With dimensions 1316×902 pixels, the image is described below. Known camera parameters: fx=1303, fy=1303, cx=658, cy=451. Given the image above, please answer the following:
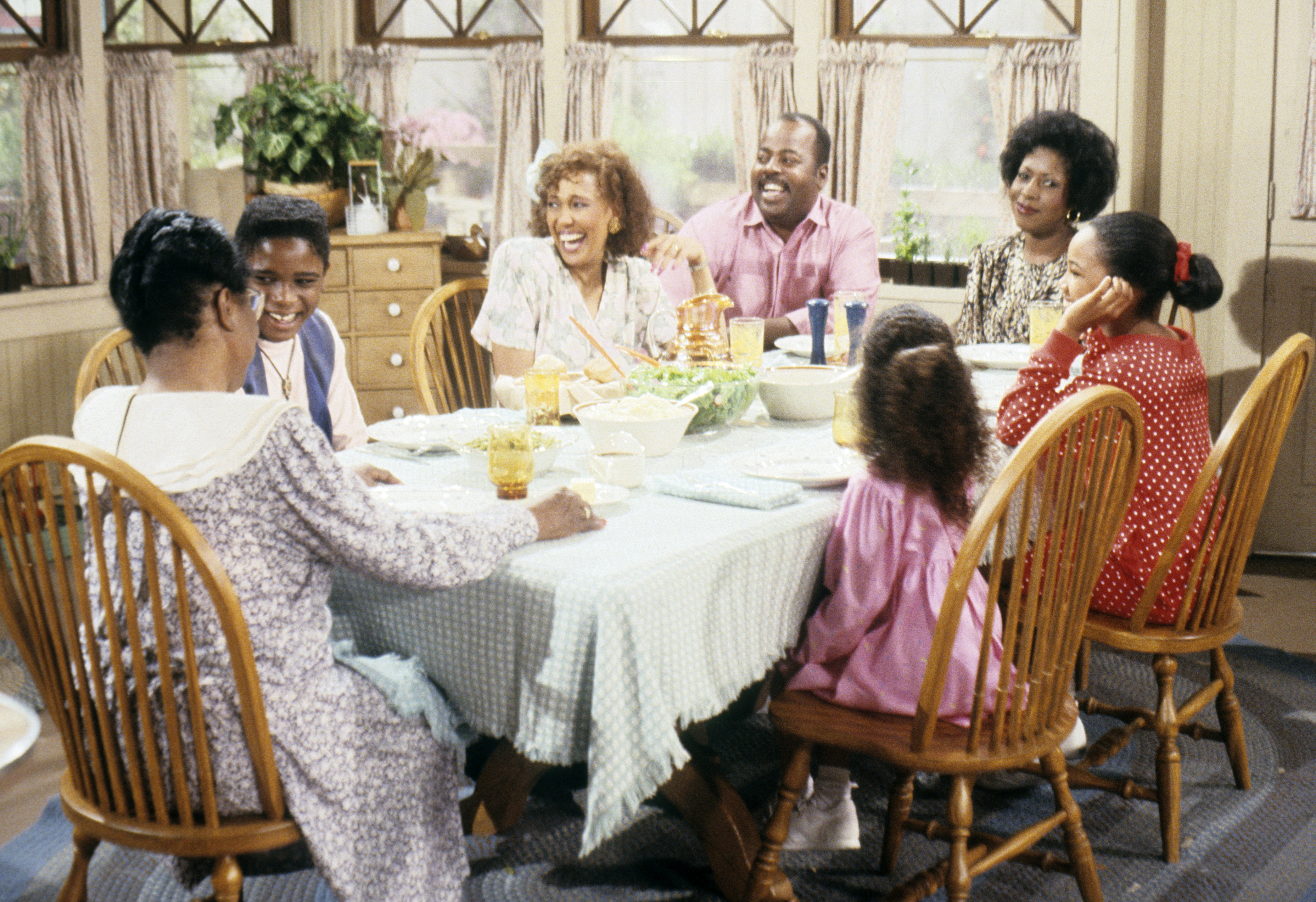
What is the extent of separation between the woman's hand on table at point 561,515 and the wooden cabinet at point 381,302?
2.96 m

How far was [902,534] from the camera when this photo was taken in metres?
1.87

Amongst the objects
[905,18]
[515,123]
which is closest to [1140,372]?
[905,18]

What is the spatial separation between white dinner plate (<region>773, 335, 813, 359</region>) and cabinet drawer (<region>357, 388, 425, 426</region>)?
198 centimetres

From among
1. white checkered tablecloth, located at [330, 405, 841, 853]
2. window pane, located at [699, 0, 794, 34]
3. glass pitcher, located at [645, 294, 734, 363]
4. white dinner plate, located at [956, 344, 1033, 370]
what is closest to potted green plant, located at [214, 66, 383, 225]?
window pane, located at [699, 0, 794, 34]

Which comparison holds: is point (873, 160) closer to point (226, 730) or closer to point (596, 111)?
point (596, 111)

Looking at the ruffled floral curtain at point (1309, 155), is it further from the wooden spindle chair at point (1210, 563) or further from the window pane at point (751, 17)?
the window pane at point (751, 17)

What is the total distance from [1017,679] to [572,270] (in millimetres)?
1702

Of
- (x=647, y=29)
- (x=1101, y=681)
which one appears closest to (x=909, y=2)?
(x=647, y=29)

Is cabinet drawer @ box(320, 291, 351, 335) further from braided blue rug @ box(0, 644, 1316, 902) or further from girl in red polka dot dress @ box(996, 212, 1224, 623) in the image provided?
girl in red polka dot dress @ box(996, 212, 1224, 623)

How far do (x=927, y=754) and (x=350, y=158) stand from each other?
3.61 m

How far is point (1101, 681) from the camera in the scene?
10.1ft

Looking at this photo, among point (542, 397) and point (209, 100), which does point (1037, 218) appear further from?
point (209, 100)

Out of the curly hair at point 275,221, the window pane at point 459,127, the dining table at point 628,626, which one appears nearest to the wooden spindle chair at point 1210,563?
the dining table at point 628,626

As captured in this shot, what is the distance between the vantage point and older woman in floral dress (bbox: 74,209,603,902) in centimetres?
148
